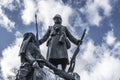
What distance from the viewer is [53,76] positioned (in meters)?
13.9

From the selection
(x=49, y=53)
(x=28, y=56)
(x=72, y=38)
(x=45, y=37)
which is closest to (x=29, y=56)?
(x=28, y=56)

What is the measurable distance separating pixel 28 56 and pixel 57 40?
9.27 ft

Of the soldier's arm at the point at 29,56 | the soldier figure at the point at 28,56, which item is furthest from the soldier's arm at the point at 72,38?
the soldier's arm at the point at 29,56

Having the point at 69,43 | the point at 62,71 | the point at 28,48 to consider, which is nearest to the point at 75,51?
the point at 69,43

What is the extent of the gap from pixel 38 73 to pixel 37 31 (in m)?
2.58

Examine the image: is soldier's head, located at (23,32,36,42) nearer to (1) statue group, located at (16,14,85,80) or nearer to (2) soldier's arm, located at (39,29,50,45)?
(1) statue group, located at (16,14,85,80)

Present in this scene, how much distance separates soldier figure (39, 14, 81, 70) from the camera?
50.8ft

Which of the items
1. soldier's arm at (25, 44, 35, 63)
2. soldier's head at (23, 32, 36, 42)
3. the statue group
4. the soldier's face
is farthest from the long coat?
soldier's arm at (25, 44, 35, 63)

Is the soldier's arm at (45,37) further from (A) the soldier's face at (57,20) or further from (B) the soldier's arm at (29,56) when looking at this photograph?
(B) the soldier's arm at (29,56)

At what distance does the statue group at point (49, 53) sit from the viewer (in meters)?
12.9

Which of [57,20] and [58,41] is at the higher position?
[57,20]

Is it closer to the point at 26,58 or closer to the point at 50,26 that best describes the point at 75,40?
the point at 50,26

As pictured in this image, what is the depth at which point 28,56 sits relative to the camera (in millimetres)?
13148

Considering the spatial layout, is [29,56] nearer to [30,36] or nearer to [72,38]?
[30,36]
